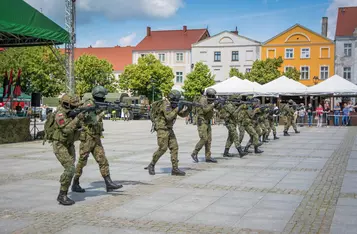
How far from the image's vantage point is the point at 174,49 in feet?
234

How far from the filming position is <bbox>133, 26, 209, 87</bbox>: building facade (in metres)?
71.0

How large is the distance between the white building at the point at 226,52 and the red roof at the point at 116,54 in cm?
1925

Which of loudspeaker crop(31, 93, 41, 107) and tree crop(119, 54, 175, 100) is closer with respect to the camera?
loudspeaker crop(31, 93, 41, 107)

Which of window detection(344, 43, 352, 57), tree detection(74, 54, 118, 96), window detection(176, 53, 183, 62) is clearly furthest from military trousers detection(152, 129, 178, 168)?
window detection(176, 53, 183, 62)

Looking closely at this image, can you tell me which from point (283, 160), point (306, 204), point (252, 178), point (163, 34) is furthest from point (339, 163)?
point (163, 34)

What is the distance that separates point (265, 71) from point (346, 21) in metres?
16.9

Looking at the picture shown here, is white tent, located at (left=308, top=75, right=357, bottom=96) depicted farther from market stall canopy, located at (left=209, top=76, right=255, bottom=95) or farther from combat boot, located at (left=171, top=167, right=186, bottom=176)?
combat boot, located at (left=171, top=167, right=186, bottom=176)

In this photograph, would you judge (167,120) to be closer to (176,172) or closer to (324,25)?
(176,172)

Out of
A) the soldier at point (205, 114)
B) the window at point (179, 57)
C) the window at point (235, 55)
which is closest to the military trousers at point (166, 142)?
the soldier at point (205, 114)

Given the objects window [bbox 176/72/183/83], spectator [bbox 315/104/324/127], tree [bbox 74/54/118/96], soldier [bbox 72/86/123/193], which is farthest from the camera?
window [bbox 176/72/183/83]

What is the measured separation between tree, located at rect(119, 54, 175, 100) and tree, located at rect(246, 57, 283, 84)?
555 inches

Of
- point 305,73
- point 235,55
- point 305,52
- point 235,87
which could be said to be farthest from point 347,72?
point 235,87

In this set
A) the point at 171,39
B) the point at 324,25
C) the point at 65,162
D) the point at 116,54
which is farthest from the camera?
the point at 116,54

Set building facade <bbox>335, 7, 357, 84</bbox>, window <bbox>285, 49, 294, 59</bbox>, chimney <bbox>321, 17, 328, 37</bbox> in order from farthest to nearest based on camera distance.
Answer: chimney <bbox>321, 17, 328, 37</bbox>, window <bbox>285, 49, 294, 59</bbox>, building facade <bbox>335, 7, 357, 84</bbox>
